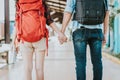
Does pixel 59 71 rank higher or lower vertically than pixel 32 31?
lower

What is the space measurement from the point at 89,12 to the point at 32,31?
0.66 metres

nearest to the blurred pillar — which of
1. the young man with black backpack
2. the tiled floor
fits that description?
the tiled floor

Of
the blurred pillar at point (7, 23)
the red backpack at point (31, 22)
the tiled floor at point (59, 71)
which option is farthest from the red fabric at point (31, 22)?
the blurred pillar at point (7, 23)

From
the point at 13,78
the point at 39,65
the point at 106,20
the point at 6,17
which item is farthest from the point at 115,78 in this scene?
the point at 6,17

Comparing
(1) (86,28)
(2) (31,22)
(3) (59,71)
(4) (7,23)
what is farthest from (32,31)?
(4) (7,23)

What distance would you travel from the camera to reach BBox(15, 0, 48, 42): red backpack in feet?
11.4

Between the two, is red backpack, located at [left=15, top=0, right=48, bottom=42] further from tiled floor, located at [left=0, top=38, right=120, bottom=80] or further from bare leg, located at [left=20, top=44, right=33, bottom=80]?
tiled floor, located at [left=0, top=38, right=120, bottom=80]

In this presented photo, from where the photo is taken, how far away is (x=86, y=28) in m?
3.67

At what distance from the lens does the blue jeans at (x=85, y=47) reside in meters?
3.66

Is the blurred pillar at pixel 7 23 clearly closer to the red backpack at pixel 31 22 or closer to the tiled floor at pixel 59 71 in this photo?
the tiled floor at pixel 59 71

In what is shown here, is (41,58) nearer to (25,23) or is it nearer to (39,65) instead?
(39,65)

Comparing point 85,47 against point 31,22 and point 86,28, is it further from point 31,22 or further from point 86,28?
point 31,22

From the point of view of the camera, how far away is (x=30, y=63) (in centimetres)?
358

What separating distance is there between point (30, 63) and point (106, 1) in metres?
1.10
